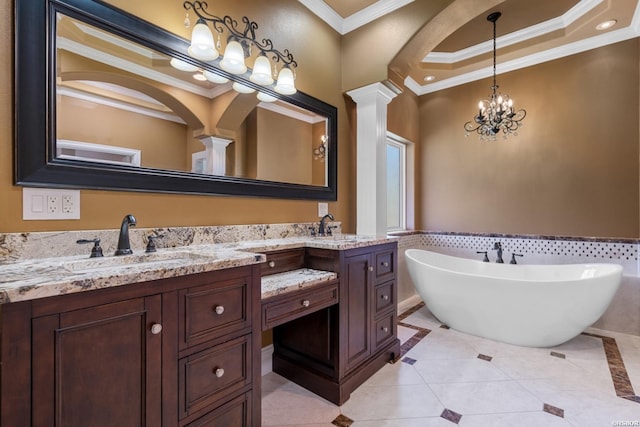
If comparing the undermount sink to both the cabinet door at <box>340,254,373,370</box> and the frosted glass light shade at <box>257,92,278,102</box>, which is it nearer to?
the cabinet door at <box>340,254,373,370</box>

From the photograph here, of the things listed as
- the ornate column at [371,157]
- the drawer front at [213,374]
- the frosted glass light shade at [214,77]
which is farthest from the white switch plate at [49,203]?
the ornate column at [371,157]

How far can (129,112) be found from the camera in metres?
1.52

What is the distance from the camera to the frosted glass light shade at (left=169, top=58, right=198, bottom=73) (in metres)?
1.68

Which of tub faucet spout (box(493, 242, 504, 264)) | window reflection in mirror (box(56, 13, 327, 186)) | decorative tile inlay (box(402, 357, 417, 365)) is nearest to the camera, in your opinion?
window reflection in mirror (box(56, 13, 327, 186))

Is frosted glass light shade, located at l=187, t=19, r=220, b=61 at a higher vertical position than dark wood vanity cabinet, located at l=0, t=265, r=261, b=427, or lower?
higher

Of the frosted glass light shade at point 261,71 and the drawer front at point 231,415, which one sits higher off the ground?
the frosted glass light shade at point 261,71

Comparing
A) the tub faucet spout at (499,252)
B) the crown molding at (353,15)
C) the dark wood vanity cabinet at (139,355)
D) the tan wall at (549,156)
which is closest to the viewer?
the dark wood vanity cabinet at (139,355)

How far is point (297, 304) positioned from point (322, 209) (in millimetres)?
1153

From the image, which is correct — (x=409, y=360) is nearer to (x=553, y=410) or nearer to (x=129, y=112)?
(x=553, y=410)

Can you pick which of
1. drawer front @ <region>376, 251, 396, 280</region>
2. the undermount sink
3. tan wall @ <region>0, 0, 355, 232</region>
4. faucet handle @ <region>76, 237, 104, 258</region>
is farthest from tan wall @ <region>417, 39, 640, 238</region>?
faucet handle @ <region>76, 237, 104, 258</region>

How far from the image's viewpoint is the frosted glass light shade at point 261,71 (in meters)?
1.98

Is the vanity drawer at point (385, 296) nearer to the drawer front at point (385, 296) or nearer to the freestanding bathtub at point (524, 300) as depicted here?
the drawer front at point (385, 296)

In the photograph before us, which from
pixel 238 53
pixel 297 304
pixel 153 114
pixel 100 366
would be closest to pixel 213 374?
pixel 100 366

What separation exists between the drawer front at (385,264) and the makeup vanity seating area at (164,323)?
214 millimetres
